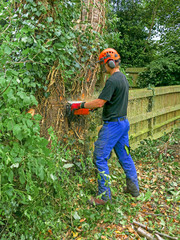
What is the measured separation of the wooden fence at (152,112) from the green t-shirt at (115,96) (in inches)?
70.7

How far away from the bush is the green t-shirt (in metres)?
6.02

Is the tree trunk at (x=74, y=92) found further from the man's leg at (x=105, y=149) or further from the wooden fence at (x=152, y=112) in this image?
the wooden fence at (x=152, y=112)

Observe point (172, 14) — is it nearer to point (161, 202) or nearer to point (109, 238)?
point (161, 202)

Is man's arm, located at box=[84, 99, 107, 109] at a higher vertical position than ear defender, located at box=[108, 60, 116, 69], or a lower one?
lower

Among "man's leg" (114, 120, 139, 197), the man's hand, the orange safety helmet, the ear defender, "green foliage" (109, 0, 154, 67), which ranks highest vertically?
"green foliage" (109, 0, 154, 67)

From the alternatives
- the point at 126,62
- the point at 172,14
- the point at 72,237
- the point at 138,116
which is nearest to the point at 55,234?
the point at 72,237

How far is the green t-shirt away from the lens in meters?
3.34

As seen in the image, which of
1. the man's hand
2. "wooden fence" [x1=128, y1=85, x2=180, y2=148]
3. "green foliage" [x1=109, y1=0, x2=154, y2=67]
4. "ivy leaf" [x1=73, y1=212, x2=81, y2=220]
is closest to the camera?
"ivy leaf" [x1=73, y1=212, x2=81, y2=220]

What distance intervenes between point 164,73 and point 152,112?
11.1 feet

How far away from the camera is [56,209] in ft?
9.78

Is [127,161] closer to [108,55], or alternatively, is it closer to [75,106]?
[75,106]

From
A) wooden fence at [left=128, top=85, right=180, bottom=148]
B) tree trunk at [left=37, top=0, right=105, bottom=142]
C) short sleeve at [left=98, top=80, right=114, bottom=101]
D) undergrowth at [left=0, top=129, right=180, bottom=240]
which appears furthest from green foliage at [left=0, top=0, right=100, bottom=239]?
wooden fence at [left=128, top=85, right=180, bottom=148]

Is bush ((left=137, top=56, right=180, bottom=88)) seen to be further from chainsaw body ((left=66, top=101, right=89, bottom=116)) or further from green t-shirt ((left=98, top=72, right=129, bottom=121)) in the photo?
chainsaw body ((left=66, top=101, right=89, bottom=116))

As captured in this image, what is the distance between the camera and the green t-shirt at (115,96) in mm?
3344
